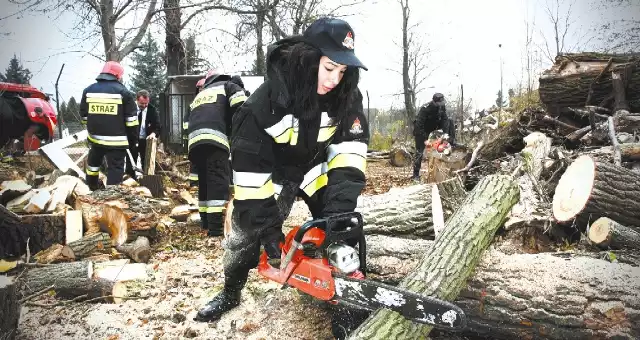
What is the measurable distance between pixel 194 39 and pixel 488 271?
30.7ft

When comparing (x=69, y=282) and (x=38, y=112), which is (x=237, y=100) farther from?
(x=38, y=112)

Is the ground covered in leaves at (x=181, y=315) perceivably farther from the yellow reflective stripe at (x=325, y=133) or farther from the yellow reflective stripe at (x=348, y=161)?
the yellow reflective stripe at (x=325, y=133)

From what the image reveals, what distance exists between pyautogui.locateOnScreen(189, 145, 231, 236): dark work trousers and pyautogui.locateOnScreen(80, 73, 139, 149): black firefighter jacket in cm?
155

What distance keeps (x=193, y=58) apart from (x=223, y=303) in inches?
345

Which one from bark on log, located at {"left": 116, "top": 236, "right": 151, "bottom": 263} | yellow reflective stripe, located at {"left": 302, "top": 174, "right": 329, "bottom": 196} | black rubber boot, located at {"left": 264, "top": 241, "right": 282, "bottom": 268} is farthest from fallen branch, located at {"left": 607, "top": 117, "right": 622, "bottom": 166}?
bark on log, located at {"left": 116, "top": 236, "right": 151, "bottom": 263}

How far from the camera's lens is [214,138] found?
13.5 feet

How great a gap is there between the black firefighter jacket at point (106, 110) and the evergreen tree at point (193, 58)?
4.91m

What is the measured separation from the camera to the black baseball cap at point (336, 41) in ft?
6.66

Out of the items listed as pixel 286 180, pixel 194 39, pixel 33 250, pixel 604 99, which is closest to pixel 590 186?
pixel 286 180

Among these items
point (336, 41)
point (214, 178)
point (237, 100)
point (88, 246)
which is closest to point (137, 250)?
point (88, 246)

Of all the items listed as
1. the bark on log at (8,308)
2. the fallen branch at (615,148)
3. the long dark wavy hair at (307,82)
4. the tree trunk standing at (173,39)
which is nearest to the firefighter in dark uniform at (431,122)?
the fallen branch at (615,148)

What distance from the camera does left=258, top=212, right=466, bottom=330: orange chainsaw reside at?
177 cm

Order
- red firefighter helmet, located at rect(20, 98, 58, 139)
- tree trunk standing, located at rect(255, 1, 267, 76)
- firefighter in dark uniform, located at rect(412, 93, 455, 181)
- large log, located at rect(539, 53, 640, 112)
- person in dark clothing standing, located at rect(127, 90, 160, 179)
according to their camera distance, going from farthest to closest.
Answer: tree trunk standing, located at rect(255, 1, 267, 76), firefighter in dark uniform, located at rect(412, 93, 455, 181), person in dark clothing standing, located at rect(127, 90, 160, 179), large log, located at rect(539, 53, 640, 112), red firefighter helmet, located at rect(20, 98, 58, 139)

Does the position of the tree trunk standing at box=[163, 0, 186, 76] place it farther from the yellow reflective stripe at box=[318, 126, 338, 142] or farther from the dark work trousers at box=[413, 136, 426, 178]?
the yellow reflective stripe at box=[318, 126, 338, 142]
